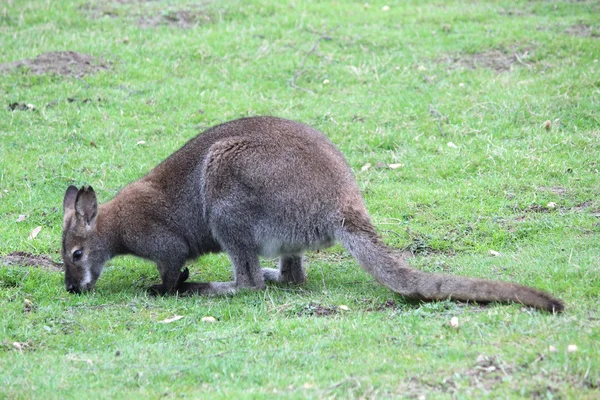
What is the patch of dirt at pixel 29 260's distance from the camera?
7980 millimetres

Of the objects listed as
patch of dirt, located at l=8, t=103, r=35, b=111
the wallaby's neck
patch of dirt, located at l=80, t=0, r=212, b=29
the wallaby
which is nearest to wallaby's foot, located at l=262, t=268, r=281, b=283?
the wallaby

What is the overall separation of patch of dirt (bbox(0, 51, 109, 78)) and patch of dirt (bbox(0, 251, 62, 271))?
4.68 meters

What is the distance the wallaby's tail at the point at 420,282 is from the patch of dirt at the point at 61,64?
6758 mm

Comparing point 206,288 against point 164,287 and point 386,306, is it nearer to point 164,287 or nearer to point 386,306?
point 164,287

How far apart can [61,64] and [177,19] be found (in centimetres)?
258

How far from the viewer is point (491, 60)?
40.8 ft

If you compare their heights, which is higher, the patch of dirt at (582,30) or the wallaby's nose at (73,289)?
the patch of dirt at (582,30)

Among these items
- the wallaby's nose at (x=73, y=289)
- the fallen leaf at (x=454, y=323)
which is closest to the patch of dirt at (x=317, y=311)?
the fallen leaf at (x=454, y=323)

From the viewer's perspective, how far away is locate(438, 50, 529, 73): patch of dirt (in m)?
12.2

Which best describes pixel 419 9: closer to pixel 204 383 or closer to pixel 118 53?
pixel 118 53

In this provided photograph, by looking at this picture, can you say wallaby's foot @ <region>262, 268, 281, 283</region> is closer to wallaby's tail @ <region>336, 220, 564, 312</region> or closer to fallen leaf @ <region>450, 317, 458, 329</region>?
wallaby's tail @ <region>336, 220, 564, 312</region>

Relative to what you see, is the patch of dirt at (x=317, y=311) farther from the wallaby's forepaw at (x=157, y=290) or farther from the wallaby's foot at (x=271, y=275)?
the wallaby's forepaw at (x=157, y=290)

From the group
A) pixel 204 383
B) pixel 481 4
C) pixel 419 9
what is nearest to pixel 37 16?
pixel 419 9

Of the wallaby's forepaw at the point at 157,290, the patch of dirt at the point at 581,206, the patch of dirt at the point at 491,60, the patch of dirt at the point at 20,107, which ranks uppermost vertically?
the patch of dirt at the point at 491,60
